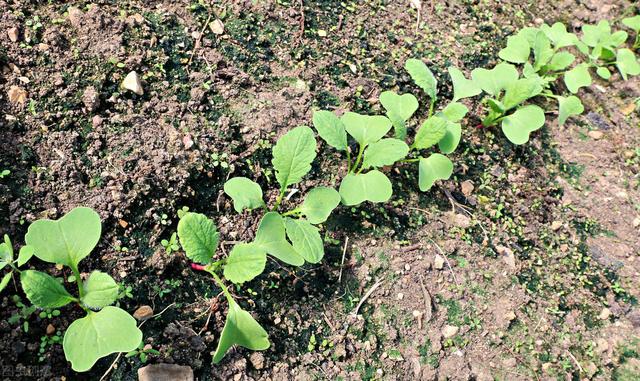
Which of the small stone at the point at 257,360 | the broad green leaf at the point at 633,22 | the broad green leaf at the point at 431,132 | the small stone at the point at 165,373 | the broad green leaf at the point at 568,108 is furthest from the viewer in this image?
the broad green leaf at the point at 633,22

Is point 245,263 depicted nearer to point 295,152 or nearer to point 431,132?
point 295,152

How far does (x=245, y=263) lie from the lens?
175 centimetres

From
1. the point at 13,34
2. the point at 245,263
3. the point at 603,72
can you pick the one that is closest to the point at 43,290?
the point at 245,263

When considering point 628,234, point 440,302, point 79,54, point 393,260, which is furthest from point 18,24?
point 628,234

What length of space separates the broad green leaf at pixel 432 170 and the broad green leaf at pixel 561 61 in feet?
3.27

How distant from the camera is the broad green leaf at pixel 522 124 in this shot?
248 cm

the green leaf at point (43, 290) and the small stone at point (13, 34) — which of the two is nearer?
the green leaf at point (43, 290)

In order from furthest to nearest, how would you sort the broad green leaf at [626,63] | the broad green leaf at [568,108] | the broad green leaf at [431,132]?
the broad green leaf at [626,63], the broad green leaf at [568,108], the broad green leaf at [431,132]

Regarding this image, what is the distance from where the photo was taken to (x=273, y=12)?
2523mm

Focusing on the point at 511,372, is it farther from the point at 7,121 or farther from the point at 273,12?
the point at 7,121

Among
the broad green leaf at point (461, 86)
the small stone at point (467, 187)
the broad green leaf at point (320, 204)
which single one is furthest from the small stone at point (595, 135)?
the broad green leaf at point (320, 204)

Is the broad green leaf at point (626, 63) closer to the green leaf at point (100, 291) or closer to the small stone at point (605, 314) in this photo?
the small stone at point (605, 314)

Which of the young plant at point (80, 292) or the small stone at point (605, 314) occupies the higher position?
the young plant at point (80, 292)

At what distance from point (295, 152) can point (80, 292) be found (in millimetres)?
804
